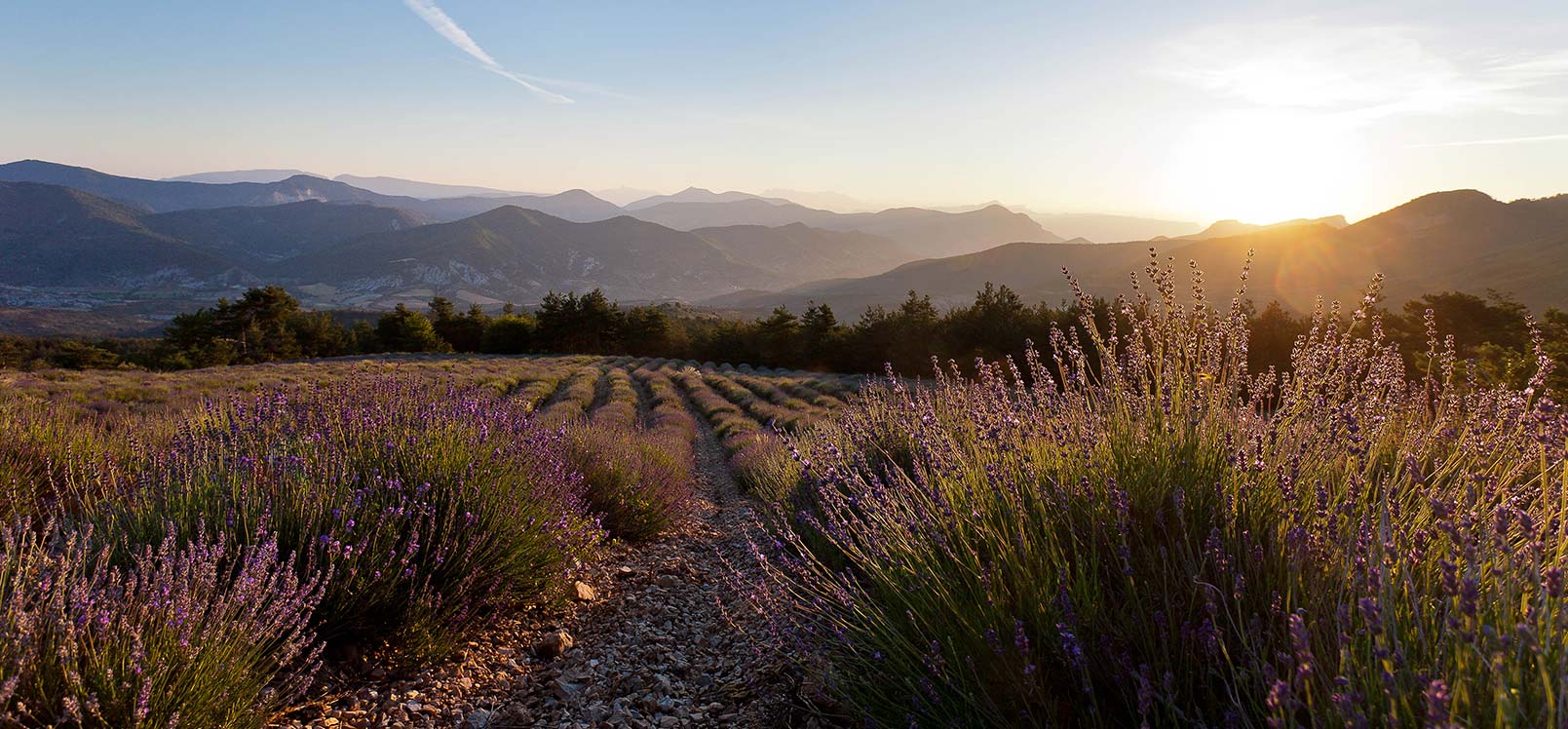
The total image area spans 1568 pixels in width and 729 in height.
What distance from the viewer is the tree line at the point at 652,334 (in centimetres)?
2500

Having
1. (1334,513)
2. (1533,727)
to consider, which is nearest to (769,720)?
(1334,513)

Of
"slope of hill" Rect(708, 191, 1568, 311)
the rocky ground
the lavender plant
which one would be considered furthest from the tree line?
"slope of hill" Rect(708, 191, 1568, 311)

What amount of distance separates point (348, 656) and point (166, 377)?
21.1 metres

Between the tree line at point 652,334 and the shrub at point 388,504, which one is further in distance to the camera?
the tree line at point 652,334

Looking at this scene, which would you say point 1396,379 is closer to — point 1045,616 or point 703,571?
point 1045,616

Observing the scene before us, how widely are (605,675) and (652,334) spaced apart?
50.4 m

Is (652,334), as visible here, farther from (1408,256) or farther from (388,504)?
(1408,256)

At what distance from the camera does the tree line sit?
25.0 m

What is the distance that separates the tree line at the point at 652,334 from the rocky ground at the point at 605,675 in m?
23.5

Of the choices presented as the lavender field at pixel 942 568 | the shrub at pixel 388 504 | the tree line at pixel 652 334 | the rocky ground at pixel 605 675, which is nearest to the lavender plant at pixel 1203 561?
the lavender field at pixel 942 568

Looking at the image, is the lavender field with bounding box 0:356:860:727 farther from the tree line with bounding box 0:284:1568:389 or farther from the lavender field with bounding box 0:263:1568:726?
the tree line with bounding box 0:284:1568:389

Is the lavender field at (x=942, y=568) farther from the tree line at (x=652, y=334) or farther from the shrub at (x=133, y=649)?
the tree line at (x=652, y=334)

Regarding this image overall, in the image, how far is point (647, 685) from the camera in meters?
3.35

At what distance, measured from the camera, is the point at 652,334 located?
52.8m
